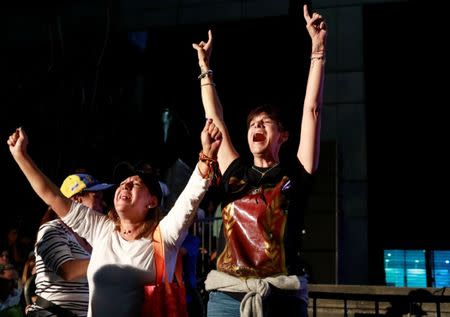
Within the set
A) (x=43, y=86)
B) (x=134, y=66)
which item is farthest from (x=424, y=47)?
(x=43, y=86)

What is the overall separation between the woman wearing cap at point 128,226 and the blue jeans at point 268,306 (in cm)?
34

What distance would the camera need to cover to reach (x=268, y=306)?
2527mm

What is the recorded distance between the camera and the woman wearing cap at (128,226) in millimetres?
2727

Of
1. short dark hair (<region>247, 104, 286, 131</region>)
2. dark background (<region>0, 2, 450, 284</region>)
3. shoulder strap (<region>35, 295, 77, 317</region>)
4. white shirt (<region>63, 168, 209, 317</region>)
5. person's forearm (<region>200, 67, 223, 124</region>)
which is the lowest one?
shoulder strap (<region>35, 295, 77, 317</region>)

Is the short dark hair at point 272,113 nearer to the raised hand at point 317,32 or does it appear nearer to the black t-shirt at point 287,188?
the black t-shirt at point 287,188

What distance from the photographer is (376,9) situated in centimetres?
1026

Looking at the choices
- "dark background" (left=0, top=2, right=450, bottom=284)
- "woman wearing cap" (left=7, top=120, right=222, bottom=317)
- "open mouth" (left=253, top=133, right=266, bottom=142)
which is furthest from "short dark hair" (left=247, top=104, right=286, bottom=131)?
"dark background" (left=0, top=2, right=450, bottom=284)

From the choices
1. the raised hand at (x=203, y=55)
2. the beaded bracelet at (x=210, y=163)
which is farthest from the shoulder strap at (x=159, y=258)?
the raised hand at (x=203, y=55)

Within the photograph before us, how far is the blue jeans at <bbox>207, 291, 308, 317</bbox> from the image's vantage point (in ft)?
8.33

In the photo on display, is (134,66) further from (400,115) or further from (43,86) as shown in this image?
(400,115)

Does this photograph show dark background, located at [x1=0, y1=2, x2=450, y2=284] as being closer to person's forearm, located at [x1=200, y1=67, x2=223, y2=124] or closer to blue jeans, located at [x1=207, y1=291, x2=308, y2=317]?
person's forearm, located at [x1=200, y1=67, x2=223, y2=124]

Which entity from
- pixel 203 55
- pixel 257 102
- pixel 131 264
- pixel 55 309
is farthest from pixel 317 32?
pixel 257 102

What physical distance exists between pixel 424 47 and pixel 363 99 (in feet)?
6.97

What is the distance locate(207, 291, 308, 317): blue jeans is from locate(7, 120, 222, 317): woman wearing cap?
340 mm
